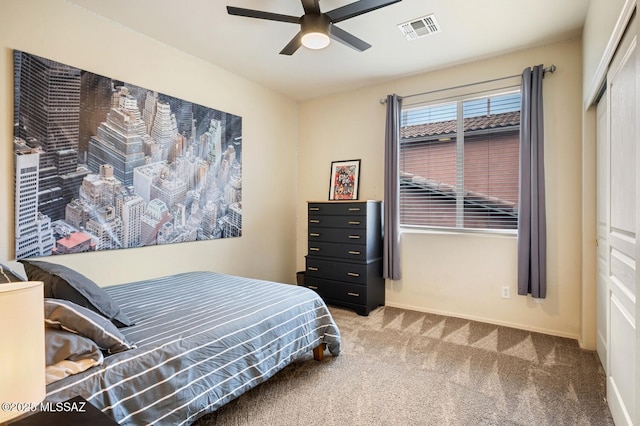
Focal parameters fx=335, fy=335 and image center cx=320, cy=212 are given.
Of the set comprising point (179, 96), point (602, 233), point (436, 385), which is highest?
point (179, 96)

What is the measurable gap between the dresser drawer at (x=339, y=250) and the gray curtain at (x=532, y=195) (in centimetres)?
151

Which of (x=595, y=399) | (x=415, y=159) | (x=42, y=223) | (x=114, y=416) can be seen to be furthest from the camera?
(x=415, y=159)

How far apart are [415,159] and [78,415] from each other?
11.8ft

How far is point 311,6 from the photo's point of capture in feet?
7.09

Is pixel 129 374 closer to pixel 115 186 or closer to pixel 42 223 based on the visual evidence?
pixel 42 223

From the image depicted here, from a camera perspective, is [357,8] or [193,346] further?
[357,8]

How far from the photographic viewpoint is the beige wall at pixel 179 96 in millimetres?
2229

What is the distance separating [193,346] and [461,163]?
10.2 feet

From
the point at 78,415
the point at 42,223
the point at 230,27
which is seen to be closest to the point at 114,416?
the point at 78,415

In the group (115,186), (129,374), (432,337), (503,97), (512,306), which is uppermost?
(503,97)

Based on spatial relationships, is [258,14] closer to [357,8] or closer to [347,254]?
[357,8]

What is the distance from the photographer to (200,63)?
343 centimetres

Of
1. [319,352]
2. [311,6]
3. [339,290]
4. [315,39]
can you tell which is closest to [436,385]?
[319,352]

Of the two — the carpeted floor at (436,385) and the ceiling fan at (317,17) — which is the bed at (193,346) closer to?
the carpeted floor at (436,385)
